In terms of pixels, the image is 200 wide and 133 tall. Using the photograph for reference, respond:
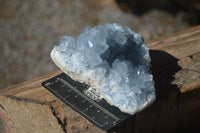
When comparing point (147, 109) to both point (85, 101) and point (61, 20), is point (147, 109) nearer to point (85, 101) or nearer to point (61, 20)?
point (85, 101)

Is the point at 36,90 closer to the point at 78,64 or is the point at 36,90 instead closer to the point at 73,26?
the point at 78,64

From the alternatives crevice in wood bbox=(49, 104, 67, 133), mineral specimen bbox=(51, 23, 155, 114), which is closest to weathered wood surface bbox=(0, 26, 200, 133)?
crevice in wood bbox=(49, 104, 67, 133)

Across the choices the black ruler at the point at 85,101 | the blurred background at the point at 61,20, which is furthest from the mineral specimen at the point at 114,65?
the blurred background at the point at 61,20

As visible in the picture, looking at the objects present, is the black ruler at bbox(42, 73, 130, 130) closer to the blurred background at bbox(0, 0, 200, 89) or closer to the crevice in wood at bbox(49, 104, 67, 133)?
the crevice in wood at bbox(49, 104, 67, 133)

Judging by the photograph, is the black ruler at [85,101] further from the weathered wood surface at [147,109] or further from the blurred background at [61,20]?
the blurred background at [61,20]

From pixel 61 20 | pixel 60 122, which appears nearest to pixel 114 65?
pixel 60 122

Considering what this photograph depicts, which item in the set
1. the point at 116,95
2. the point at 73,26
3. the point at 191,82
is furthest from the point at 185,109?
the point at 73,26

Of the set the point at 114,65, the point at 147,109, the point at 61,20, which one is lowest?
the point at 61,20
